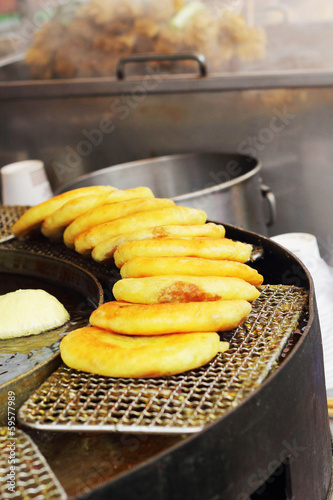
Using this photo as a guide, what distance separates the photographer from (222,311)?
104 cm

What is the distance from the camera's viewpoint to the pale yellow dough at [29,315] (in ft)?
4.42

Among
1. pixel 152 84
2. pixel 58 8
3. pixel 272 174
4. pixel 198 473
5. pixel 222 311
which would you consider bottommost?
pixel 272 174

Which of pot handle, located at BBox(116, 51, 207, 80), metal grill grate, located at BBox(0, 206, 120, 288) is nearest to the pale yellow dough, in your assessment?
metal grill grate, located at BBox(0, 206, 120, 288)

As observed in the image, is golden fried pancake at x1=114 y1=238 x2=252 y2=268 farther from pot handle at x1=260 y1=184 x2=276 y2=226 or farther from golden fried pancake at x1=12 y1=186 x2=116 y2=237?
pot handle at x1=260 y1=184 x2=276 y2=226

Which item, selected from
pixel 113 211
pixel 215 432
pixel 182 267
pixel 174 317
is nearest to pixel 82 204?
pixel 113 211

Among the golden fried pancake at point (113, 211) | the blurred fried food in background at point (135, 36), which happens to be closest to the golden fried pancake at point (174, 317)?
the golden fried pancake at point (113, 211)

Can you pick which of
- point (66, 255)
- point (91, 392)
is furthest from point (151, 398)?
point (66, 255)

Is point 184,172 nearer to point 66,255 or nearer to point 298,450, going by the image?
point 66,255

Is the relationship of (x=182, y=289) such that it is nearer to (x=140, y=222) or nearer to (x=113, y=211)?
(x=140, y=222)

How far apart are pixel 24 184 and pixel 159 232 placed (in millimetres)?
2034

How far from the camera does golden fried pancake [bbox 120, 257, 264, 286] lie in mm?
1155

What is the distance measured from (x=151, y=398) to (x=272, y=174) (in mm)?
2347

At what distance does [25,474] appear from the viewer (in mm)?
807

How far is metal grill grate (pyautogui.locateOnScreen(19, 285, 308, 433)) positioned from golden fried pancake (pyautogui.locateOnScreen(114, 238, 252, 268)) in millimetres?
206
